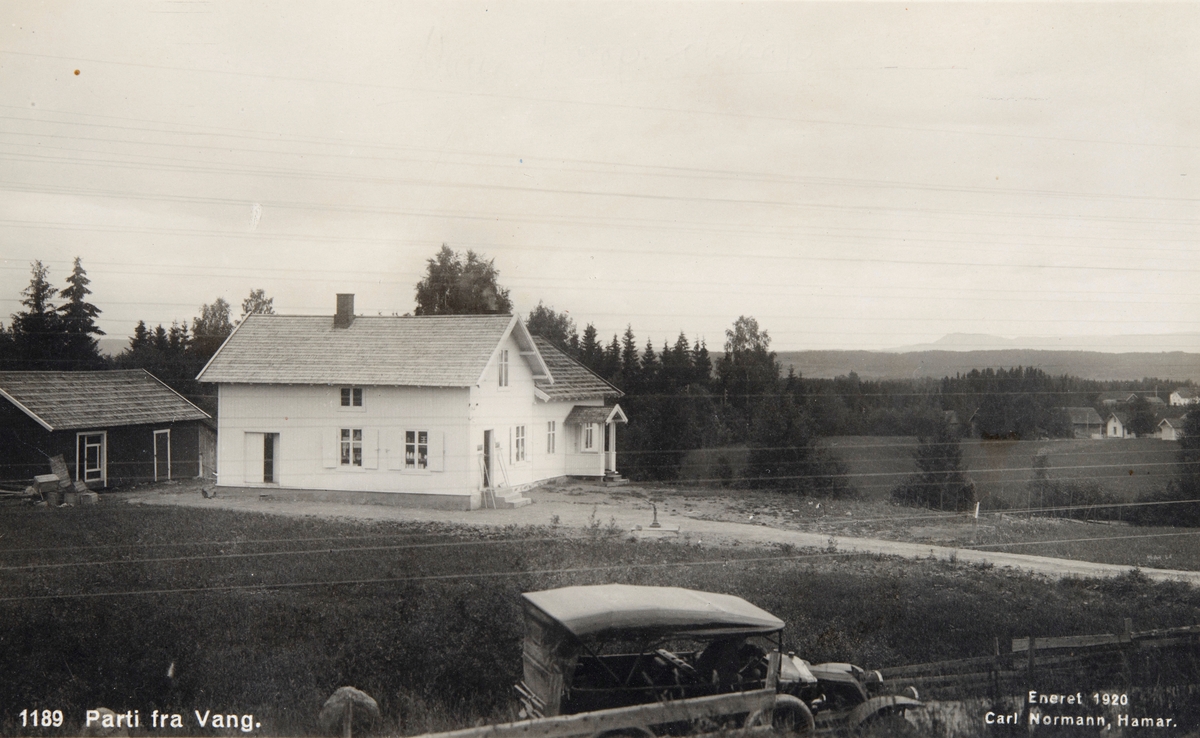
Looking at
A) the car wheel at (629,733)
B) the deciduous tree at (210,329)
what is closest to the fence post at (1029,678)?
the car wheel at (629,733)

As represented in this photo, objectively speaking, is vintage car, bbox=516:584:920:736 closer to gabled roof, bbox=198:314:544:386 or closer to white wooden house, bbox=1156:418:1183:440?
gabled roof, bbox=198:314:544:386

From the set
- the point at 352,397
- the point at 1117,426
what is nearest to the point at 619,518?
the point at 352,397

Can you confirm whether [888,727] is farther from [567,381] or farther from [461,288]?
[461,288]

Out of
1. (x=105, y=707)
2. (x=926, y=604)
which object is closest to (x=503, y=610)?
(x=105, y=707)

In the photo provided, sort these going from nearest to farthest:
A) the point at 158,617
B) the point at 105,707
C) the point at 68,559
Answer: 1. the point at 105,707
2. the point at 158,617
3. the point at 68,559

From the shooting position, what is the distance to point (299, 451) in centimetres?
2222

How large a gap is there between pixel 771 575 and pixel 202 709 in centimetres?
828

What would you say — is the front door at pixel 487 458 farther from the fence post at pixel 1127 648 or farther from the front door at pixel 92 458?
the fence post at pixel 1127 648

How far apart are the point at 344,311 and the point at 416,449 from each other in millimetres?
5368

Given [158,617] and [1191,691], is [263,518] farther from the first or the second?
[1191,691]

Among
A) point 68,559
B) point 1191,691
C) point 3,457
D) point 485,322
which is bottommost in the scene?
point 1191,691

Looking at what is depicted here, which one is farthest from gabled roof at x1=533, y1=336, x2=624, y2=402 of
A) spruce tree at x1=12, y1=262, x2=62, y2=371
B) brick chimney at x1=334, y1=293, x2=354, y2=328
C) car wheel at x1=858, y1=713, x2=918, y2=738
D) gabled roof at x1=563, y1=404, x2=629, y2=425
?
car wheel at x1=858, y1=713, x2=918, y2=738

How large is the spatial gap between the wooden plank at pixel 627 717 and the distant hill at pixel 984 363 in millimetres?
15199

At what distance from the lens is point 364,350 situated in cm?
2202
